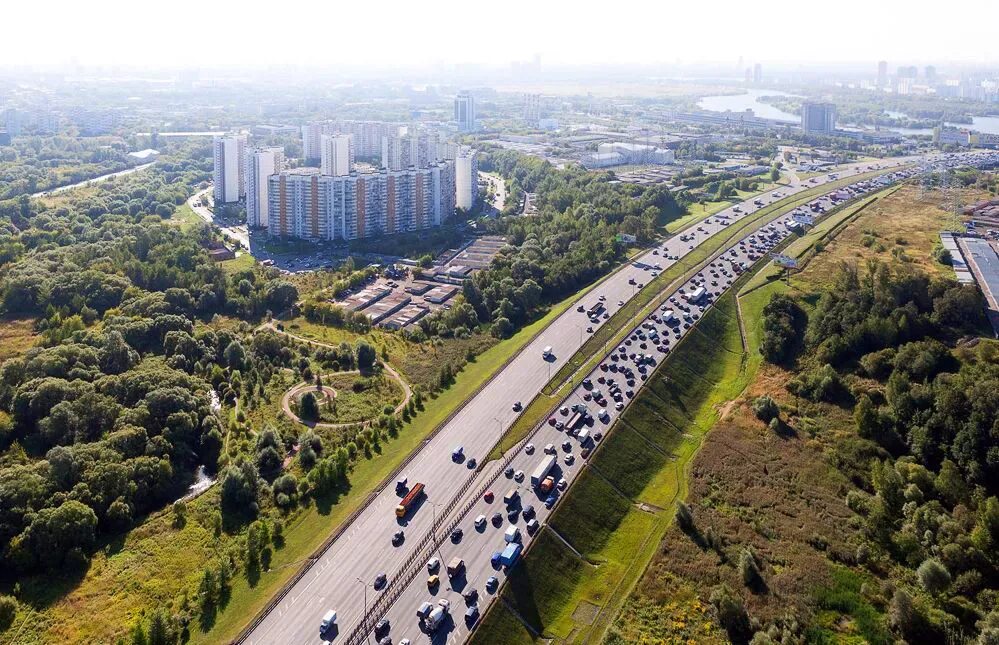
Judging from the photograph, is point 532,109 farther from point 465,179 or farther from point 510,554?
point 510,554

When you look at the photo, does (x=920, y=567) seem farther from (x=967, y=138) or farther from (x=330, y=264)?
(x=967, y=138)

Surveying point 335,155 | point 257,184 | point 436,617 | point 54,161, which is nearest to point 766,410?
point 436,617

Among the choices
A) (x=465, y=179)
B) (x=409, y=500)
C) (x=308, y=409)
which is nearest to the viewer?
(x=409, y=500)

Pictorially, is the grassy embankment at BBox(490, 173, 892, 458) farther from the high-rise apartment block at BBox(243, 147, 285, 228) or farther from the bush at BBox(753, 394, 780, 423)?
the high-rise apartment block at BBox(243, 147, 285, 228)

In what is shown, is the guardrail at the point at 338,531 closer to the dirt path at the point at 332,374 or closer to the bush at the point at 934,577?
the dirt path at the point at 332,374

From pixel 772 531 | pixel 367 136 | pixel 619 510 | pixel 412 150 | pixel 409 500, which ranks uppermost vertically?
pixel 367 136

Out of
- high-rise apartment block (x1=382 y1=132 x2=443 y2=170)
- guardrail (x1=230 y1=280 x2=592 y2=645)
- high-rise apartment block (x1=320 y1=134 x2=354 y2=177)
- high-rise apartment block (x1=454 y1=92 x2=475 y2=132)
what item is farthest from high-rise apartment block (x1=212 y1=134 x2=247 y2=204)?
high-rise apartment block (x1=454 y1=92 x2=475 y2=132)
